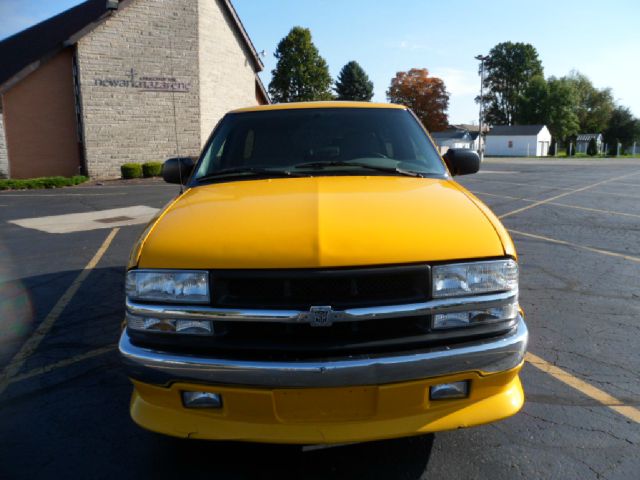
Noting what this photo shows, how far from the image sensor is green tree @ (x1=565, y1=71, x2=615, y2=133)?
84.8m

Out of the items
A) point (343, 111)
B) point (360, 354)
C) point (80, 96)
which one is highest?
point (80, 96)

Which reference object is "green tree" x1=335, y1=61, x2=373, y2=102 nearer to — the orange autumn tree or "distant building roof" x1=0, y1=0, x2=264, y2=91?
the orange autumn tree

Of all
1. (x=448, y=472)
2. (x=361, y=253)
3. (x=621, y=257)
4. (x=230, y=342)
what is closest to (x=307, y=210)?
(x=361, y=253)

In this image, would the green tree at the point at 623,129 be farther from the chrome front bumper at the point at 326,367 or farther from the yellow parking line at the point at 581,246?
the chrome front bumper at the point at 326,367

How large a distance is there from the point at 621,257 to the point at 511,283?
5.46 m

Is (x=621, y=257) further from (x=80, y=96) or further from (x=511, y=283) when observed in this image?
(x=80, y=96)

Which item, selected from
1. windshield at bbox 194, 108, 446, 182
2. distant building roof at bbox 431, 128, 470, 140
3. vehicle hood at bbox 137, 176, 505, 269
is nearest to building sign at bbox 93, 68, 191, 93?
windshield at bbox 194, 108, 446, 182

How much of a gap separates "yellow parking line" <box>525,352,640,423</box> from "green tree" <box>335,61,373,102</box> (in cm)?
6863

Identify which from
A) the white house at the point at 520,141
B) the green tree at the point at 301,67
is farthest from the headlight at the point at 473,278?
the white house at the point at 520,141

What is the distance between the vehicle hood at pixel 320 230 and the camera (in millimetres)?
2094

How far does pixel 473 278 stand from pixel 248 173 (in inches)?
66.5

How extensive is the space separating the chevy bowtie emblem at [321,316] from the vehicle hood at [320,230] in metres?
0.18

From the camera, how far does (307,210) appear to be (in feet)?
7.86

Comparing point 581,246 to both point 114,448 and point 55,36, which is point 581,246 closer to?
point 114,448
